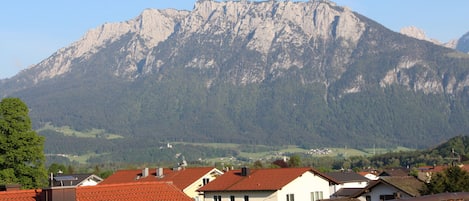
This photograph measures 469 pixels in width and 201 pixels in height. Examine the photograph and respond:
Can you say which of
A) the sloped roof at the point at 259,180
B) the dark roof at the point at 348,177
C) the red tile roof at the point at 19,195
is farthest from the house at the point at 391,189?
the dark roof at the point at 348,177

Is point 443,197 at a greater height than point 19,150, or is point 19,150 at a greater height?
point 19,150

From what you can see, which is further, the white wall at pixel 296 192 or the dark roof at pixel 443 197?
the white wall at pixel 296 192

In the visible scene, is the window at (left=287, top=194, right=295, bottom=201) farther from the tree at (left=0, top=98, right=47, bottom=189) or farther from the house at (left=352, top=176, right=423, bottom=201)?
the tree at (left=0, top=98, right=47, bottom=189)

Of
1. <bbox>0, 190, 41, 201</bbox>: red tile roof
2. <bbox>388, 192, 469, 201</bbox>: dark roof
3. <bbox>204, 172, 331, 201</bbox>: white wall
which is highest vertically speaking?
<bbox>204, 172, 331, 201</bbox>: white wall

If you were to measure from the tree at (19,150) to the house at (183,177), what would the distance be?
78.4ft

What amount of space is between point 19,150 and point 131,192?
55.1 ft

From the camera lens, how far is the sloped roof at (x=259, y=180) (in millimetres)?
67125

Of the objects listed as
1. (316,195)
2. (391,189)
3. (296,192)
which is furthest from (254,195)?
(391,189)

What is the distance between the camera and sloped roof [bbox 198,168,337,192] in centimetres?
6712

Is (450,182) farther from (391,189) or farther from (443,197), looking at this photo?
(443,197)

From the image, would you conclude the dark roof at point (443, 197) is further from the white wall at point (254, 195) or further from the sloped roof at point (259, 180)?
the white wall at point (254, 195)

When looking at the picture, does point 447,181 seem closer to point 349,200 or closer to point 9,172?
point 349,200

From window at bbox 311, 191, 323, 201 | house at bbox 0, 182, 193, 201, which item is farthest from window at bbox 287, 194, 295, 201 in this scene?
house at bbox 0, 182, 193, 201

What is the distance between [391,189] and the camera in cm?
6091
